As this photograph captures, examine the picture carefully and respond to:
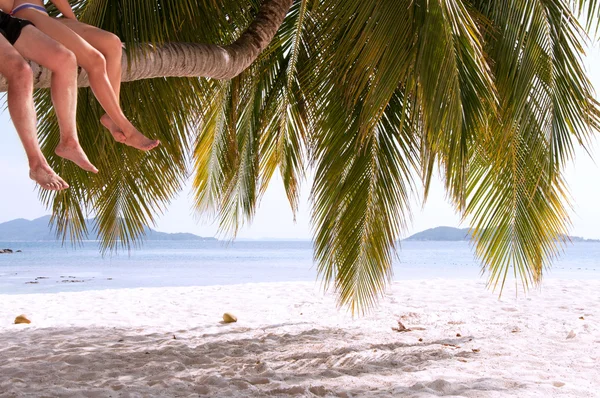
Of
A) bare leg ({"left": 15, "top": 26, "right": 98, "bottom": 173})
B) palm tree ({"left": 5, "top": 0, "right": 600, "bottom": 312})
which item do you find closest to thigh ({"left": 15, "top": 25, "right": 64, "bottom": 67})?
bare leg ({"left": 15, "top": 26, "right": 98, "bottom": 173})

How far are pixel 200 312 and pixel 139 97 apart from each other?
12.1 ft

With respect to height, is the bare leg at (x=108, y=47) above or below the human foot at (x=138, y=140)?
above

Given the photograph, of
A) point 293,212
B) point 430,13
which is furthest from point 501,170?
point 293,212

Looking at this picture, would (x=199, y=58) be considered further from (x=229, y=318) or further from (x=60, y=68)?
(x=229, y=318)

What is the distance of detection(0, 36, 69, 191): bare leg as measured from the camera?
89.0 inches

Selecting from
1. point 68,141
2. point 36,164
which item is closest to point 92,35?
point 68,141

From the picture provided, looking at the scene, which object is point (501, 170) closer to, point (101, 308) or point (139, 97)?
point (139, 97)

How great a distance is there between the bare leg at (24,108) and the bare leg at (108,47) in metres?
0.31

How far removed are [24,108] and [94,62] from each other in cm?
32

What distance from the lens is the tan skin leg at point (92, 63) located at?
2.46 meters

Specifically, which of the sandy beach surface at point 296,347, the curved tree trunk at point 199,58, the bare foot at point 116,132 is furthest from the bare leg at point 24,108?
the sandy beach surface at point 296,347

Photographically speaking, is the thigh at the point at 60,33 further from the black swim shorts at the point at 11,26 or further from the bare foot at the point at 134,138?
the bare foot at the point at 134,138

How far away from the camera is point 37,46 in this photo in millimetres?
2373

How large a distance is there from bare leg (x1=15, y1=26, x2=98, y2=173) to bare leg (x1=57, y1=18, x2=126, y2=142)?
0.20 m
